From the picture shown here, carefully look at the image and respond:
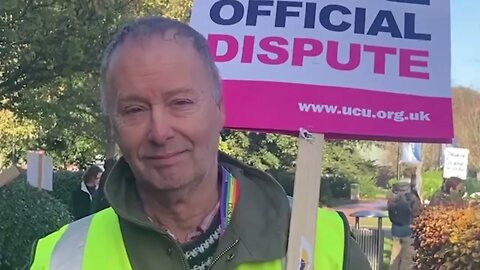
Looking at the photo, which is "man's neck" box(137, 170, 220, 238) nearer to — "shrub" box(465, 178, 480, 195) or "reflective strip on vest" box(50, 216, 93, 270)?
"reflective strip on vest" box(50, 216, 93, 270)

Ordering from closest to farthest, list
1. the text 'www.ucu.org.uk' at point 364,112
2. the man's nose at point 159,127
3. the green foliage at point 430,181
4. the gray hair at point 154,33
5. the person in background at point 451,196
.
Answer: the man's nose at point 159,127 < the gray hair at point 154,33 < the text 'www.ucu.org.uk' at point 364,112 < the person in background at point 451,196 < the green foliage at point 430,181

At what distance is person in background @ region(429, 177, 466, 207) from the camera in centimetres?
1218

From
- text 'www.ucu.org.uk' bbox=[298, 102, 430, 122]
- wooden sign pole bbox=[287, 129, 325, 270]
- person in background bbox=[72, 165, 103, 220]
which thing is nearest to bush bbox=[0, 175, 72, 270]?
person in background bbox=[72, 165, 103, 220]

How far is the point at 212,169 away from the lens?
6.92 feet

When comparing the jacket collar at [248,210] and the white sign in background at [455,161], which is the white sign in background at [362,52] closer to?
the jacket collar at [248,210]

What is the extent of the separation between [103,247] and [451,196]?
11.7 metres

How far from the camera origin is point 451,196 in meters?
13.3

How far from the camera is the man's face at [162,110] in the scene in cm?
197

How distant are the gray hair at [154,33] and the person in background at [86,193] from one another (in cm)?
1054

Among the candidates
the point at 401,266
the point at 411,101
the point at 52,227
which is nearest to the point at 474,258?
the point at 401,266

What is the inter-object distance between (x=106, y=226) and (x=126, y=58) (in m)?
0.40

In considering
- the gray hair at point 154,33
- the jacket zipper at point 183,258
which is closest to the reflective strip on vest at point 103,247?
the jacket zipper at point 183,258

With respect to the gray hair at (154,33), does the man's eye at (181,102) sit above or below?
below

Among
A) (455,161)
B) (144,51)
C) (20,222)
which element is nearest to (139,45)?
(144,51)
